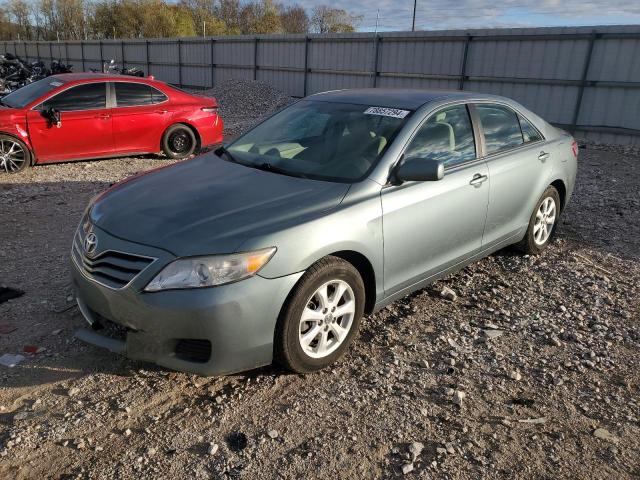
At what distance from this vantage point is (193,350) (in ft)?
9.53

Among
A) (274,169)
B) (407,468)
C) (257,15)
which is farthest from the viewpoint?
(257,15)

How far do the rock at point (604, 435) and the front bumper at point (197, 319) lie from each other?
1.85 meters

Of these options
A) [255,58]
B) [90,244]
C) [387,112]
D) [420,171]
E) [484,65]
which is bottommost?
[90,244]

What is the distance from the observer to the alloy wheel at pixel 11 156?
26.4ft

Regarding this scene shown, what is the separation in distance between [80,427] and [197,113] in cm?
792

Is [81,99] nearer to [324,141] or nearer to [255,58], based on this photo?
[324,141]

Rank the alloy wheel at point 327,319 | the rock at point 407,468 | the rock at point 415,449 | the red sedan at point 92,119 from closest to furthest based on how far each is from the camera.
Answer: the rock at point 407,468 → the rock at point 415,449 → the alloy wheel at point 327,319 → the red sedan at point 92,119

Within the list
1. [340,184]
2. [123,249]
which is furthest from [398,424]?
[123,249]

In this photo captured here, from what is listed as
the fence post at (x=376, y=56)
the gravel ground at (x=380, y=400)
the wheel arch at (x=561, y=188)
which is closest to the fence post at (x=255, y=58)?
the fence post at (x=376, y=56)

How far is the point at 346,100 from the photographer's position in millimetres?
4375

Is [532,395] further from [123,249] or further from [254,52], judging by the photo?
[254,52]

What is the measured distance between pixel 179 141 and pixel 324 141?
21.5 feet

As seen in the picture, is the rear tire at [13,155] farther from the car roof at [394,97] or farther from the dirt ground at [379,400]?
the car roof at [394,97]

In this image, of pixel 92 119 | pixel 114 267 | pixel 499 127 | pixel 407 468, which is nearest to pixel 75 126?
pixel 92 119
